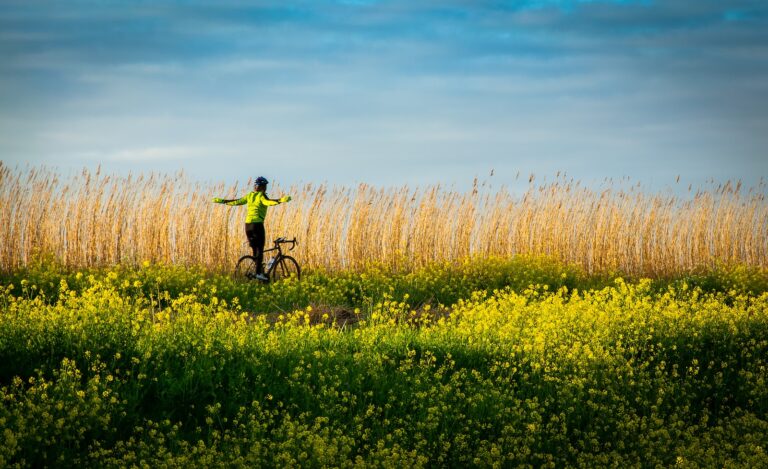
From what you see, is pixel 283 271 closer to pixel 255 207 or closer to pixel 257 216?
pixel 257 216

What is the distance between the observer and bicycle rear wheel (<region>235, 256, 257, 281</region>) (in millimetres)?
13389

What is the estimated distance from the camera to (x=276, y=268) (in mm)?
13734

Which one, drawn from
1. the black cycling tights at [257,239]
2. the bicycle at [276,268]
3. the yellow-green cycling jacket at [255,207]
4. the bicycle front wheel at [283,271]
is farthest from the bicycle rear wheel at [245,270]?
the yellow-green cycling jacket at [255,207]

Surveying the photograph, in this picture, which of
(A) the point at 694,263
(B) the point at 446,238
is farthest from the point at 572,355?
(A) the point at 694,263

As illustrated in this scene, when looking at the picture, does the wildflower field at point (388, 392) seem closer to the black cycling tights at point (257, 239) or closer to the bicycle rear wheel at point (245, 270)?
the black cycling tights at point (257, 239)

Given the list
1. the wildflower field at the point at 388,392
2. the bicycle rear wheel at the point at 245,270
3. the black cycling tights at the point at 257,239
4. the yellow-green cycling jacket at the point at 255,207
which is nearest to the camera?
the wildflower field at the point at 388,392

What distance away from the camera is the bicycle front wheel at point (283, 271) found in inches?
523

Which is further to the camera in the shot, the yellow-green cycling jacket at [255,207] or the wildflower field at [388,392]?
the yellow-green cycling jacket at [255,207]

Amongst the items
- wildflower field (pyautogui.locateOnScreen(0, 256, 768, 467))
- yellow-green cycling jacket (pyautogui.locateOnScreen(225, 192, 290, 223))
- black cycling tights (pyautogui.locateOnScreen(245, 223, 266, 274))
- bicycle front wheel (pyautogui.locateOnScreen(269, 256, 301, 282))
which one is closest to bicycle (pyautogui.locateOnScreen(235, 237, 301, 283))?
bicycle front wheel (pyautogui.locateOnScreen(269, 256, 301, 282))

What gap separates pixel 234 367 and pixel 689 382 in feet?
13.8

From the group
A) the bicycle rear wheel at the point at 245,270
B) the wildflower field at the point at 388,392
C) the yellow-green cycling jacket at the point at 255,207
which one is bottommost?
the wildflower field at the point at 388,392

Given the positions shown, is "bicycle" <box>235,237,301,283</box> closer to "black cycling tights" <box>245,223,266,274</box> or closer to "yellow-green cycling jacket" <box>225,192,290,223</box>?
"black cycling tights" <box>245,223,266,274</box>

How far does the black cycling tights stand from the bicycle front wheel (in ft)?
0.84

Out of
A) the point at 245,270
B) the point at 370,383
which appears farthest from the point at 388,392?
the point at 245,270
